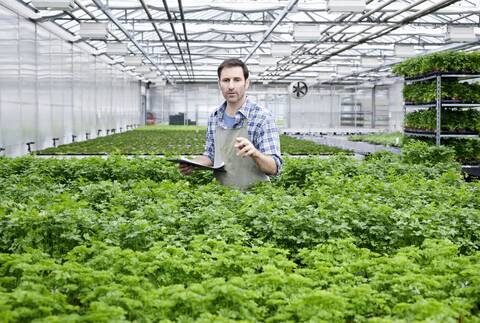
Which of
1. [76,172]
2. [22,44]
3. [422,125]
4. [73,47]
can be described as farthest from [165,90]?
[76,172]

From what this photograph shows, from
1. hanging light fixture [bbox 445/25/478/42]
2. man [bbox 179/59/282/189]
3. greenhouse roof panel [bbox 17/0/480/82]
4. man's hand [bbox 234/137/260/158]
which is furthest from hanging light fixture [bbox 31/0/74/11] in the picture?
hanging light fixture [bbox 445/25/478/42]

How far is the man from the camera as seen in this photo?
15.9ft

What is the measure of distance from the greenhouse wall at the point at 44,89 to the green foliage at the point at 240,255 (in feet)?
33.4

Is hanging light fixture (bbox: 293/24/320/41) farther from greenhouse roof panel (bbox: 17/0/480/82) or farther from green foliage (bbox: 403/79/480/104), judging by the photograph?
green foliage (bbox: 403/79/480/104)

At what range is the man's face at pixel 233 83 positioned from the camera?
4.84m

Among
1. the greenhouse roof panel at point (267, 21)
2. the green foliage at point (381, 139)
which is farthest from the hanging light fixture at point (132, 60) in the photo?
the green foliage at point (381, 139)

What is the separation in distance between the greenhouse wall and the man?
1086cm

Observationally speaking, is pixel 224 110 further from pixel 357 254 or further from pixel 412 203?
pixel 357 254

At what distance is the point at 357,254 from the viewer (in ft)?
11.8

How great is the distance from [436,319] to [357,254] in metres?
1.18

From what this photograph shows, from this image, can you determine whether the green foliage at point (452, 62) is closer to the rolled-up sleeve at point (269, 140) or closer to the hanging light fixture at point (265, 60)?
the rolled-up sleeve at point (269, 140)

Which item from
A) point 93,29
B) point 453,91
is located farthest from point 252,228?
point 93,29

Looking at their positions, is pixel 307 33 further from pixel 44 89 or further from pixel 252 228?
pixel 252 228

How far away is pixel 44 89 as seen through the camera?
764 inches
